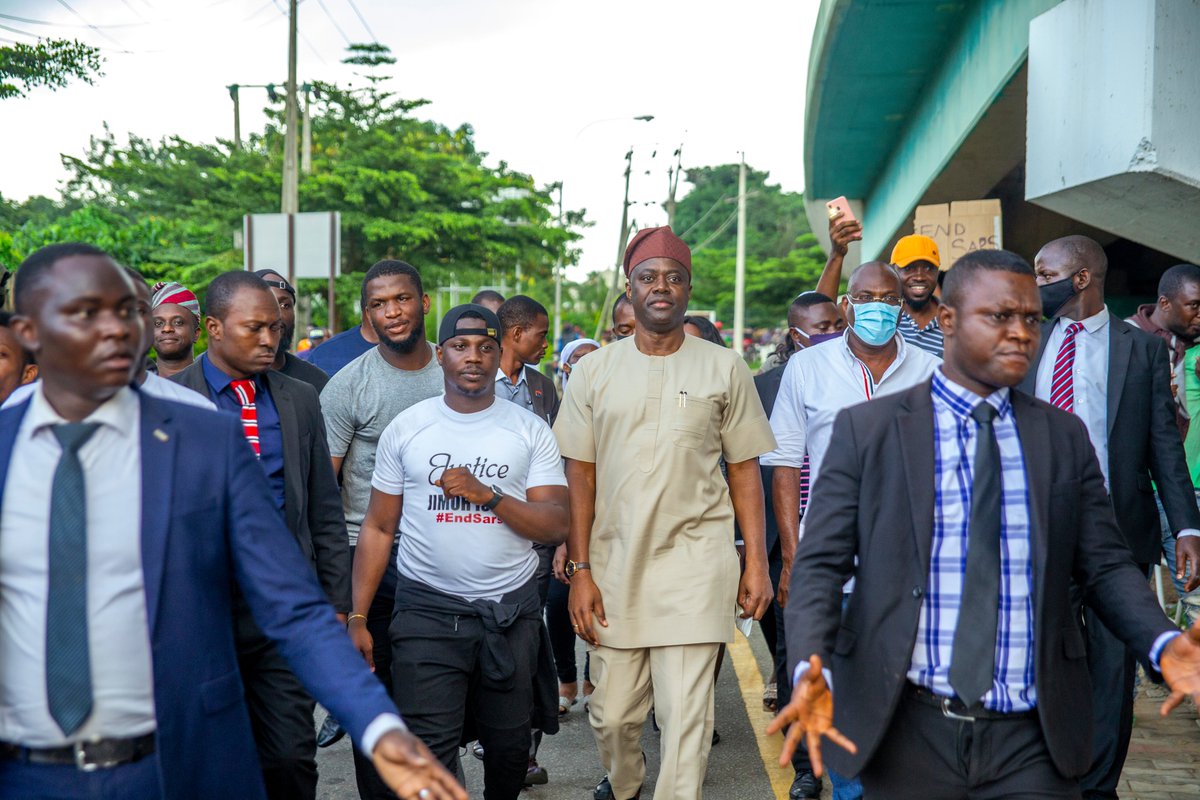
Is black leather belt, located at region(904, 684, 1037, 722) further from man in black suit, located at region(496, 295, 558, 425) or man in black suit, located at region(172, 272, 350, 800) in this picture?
man in black suit, located at region(496, 295, 558, 425)

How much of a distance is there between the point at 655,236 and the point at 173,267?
93.3ft

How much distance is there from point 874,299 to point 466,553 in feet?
6.44

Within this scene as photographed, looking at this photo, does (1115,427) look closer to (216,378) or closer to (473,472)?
(473,472)

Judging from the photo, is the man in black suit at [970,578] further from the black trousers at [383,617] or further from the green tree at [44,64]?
the green tree at [44,64]

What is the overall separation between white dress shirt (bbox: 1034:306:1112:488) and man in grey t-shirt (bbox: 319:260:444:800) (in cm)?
264

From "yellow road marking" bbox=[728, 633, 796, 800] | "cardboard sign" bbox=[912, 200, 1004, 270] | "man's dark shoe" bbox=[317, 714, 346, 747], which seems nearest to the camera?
"yellow road marking" bbox=[728, 633, 796, 800]

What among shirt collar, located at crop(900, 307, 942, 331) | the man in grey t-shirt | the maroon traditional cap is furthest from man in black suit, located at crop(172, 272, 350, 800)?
shirt collar, located at crop(900, 307, 942, 331)

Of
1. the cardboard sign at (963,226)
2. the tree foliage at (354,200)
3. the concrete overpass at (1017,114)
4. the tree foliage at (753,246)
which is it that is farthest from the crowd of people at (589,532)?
the tree foliage at (753,246)

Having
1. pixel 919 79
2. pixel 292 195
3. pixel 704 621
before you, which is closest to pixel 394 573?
pixel 704 621

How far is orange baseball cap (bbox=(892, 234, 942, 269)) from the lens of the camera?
6977 millimetres

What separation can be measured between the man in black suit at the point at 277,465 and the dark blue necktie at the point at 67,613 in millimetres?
1796

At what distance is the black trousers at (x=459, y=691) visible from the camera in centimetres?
482

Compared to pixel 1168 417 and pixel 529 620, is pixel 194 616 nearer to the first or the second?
pixel 529 620

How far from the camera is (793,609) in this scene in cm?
338
